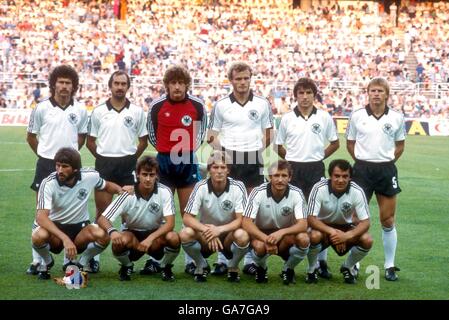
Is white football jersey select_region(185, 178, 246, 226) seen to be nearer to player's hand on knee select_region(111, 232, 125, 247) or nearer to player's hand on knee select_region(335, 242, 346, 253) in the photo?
player's hand on knee select_region(111, 232, 125, 247)

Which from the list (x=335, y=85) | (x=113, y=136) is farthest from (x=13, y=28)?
(x=113, y=136)

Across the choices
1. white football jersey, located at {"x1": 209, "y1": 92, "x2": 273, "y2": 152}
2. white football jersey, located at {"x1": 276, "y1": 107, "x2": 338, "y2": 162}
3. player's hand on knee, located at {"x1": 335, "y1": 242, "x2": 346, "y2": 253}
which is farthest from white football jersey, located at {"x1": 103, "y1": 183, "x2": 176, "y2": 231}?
player's hand on knee, located at {"x1": 335, "y1": 242, "x2": 346, "y2": 253}

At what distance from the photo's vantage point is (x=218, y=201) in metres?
7.95

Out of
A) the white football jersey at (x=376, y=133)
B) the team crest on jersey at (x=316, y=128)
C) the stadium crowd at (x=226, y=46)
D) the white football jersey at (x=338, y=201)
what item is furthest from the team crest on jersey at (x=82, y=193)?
the stadium crowd at (x=226, y=46)

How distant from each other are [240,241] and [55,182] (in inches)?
66.2

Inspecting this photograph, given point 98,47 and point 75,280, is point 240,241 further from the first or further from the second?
point 98,47

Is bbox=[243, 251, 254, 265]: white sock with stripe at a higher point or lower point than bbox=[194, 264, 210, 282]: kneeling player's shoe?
higher

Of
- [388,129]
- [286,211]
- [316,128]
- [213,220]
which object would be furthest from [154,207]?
[388,129]

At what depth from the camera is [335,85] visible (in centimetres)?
3347

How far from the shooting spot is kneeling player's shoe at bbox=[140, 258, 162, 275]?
26.4 feet

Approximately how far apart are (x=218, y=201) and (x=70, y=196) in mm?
1299

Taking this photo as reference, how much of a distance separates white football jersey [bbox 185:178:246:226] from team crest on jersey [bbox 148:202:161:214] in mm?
264

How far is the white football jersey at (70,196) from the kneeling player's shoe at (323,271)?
2155 mm

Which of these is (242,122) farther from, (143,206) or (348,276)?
(348,276)
